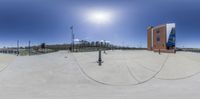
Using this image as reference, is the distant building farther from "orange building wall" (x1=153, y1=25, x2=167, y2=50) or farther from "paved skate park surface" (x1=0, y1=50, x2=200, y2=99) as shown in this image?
"paved skate park surface" (x1=0, y1=50, x2=200, y2=99)

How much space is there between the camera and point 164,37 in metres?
25.3

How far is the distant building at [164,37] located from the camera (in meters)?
23.0

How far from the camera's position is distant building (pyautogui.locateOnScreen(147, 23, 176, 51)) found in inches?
907

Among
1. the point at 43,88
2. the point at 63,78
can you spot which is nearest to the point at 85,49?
Result: the point at 63,78

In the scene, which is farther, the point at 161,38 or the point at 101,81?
the point at 161,38

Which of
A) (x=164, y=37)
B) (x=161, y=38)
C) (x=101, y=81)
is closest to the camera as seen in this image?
(x=101, y=81)

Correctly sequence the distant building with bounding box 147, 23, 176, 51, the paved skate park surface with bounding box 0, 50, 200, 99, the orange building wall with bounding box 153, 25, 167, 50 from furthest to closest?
the orange building wall with bounding box 153, 25, 167, 50, the distant building with bounding box 147, 23, 176, 51, the paved skate park surface with bounding box 0, 50, 200, 99

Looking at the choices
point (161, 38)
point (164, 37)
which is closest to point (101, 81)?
point (164, 37)

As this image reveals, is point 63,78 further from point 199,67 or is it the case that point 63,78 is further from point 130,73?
point 199,67

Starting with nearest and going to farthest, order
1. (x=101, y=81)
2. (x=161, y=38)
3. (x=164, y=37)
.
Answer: (x=101, y=81) < (x=164, y=37) < (x=161, y=38)

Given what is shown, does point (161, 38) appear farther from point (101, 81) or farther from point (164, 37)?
point (101, 81)

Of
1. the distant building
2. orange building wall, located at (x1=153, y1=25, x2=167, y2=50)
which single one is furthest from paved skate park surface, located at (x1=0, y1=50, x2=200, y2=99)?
orange building wall, located at (x1=153, y1=25, x2=167, y2=50)

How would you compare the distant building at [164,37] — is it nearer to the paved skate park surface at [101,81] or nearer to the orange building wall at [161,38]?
the orange building wall at [161,38]

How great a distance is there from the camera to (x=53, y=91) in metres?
7.75
